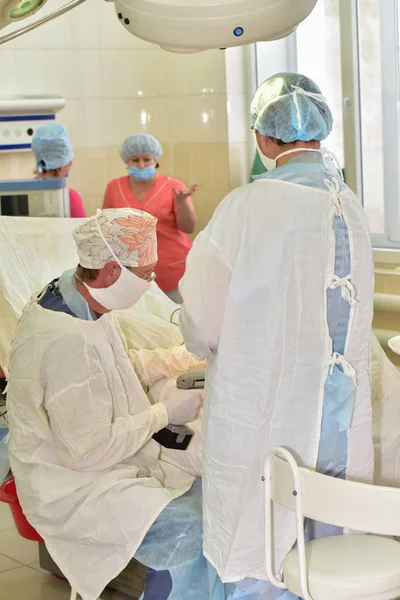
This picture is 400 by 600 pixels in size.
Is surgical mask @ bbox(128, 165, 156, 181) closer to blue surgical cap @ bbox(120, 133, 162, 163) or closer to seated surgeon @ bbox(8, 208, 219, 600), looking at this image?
blue surgical cap @ bbox(120, 133, 162, 163)

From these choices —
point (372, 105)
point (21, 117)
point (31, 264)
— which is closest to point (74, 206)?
point (31, 264)

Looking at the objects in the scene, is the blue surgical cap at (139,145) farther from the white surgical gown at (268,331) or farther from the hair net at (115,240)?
the white surgical gown at (268,331)

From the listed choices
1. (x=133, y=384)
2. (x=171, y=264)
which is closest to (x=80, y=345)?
(x=133, y=384)

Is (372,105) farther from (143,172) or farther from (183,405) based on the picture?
(183,405)

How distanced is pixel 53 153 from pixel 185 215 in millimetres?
759

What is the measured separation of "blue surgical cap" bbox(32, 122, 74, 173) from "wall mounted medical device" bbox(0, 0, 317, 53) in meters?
2.40

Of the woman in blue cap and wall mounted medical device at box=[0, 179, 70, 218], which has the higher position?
the woman in blue cap

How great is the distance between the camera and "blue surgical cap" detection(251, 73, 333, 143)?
7.25 ft

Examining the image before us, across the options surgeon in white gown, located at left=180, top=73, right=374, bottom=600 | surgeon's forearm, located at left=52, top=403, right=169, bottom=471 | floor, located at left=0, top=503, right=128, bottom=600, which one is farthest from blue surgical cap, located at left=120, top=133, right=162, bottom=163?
surgeon in white gown, located at left=180, top=73, right=374, bottom=600

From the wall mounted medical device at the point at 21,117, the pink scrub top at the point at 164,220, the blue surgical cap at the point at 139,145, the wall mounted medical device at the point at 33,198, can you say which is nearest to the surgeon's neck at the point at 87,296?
the wall mounted medical device at the point at 33,198

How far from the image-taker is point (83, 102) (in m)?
5.29

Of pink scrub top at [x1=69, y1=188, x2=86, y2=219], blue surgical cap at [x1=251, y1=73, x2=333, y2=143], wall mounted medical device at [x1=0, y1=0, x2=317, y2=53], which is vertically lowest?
pink scrub top at [x1=69, y1=188, x2=86, y2=219]

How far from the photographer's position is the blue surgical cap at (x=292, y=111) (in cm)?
221

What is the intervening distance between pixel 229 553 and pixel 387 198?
263cm
